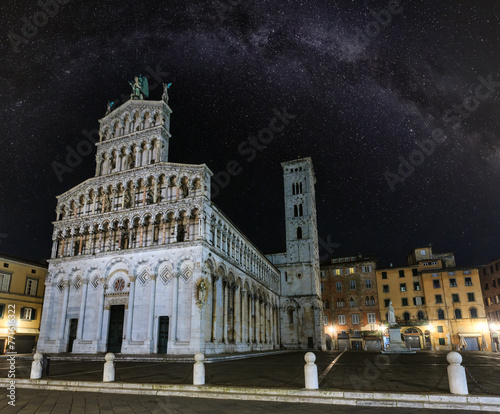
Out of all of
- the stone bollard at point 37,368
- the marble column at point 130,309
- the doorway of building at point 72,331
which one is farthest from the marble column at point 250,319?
the stone bollard at point 37,368

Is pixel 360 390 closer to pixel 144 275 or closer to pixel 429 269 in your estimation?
pixel 144 275

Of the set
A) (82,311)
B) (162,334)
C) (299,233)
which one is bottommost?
(162,334)

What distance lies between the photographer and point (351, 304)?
6003cm

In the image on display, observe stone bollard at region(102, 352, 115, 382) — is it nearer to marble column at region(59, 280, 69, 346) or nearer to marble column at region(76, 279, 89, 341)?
marble column at region(76, 279, 89, 341)

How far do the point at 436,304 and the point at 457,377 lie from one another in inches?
2032

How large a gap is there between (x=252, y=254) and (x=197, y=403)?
35.3m

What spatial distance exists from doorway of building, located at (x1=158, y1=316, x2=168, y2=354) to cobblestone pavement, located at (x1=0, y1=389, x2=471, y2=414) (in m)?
18.8

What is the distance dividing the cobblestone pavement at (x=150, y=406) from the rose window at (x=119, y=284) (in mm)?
21448

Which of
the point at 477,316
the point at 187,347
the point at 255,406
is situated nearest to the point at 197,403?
the point at 255,406

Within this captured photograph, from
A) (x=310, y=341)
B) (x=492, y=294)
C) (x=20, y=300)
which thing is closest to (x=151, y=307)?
(x=20, y=300)

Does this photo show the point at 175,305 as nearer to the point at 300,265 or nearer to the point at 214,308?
the point at 214,308

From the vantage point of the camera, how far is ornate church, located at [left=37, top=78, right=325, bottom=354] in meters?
28.9

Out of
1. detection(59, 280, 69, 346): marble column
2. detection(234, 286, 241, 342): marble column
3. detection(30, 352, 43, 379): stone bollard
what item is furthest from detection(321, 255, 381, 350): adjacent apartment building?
detection(30, 352, 43, 379): stone bollard

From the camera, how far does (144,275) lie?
100 ft
